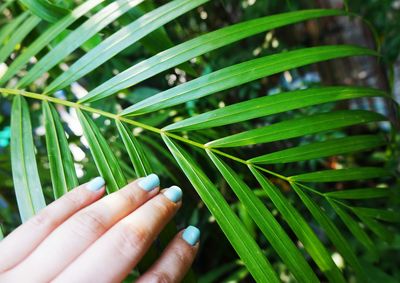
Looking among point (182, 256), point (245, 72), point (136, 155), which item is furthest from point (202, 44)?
point (182, 256)

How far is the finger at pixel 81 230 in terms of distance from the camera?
378 mm

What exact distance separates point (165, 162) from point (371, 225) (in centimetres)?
69

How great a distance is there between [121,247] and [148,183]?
0.10 meters

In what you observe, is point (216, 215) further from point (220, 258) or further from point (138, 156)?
point (220, 258)

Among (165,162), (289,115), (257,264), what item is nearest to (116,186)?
(257,264)

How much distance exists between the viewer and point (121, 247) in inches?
15.1

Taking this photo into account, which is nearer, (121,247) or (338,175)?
(121,247)

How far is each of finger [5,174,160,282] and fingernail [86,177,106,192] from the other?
0.03m

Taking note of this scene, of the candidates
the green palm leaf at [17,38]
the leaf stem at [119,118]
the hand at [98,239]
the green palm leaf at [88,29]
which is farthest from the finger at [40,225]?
the green palm leaf at [17,38]

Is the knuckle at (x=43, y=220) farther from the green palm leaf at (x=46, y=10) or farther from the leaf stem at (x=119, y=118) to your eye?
the green palm leaf at (x=46, y=10)

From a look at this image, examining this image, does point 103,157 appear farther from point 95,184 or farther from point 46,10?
point 46,10

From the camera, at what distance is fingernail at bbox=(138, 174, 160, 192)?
455 mm

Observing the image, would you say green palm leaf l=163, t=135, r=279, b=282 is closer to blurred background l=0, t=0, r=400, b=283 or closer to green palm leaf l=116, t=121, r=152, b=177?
green palm leaf l=116, t=121, r=152, b=177

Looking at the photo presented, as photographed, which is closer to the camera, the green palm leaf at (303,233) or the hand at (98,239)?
the hand at (98,239)
